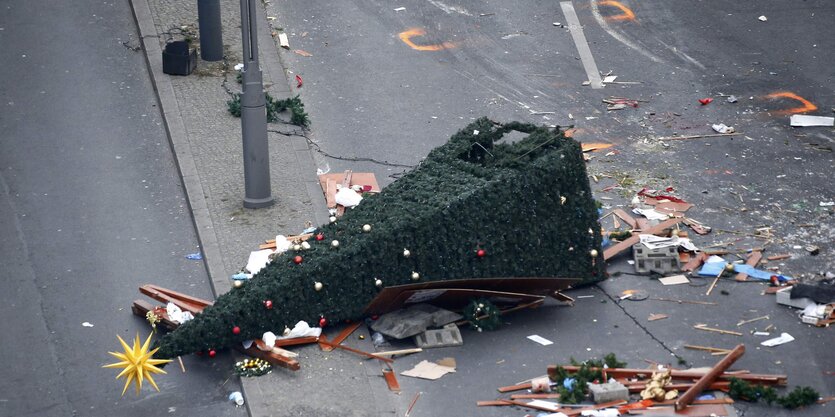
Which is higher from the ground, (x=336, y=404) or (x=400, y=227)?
(x=400, y=227)

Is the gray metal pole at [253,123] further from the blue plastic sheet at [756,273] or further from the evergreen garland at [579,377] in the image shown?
the blue plastic sheet at [756,273]

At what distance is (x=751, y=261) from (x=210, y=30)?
25.1 feet

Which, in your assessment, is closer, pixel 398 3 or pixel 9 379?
pixel 9 379

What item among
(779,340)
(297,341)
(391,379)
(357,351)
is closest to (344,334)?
(357,351)

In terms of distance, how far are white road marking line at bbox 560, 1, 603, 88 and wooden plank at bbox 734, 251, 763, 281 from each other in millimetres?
4468

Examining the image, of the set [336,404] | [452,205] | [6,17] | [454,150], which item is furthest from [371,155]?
[6,17]

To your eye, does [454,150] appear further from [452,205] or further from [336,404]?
[336,404]

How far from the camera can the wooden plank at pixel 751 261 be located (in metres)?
10.4

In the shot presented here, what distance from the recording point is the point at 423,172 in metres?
10.1

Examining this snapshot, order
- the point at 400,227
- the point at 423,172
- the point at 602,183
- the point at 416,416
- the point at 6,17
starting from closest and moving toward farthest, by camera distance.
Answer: the point at 416,416 → the point at 400,227 → the point at 423,172 → the point at 602,183 → the point at 6,17

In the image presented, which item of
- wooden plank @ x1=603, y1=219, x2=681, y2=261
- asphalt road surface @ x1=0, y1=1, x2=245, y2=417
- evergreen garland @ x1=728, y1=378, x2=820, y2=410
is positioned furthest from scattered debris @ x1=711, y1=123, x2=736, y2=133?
asphalt road surface @ x1=0, y1=1, x2=245, y2=417

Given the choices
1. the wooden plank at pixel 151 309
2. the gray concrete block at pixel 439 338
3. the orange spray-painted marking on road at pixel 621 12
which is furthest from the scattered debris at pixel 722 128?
the wooden plank at pixel 151 309

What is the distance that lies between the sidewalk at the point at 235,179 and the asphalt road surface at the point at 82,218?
0.22 m

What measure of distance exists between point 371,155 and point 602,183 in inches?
105
